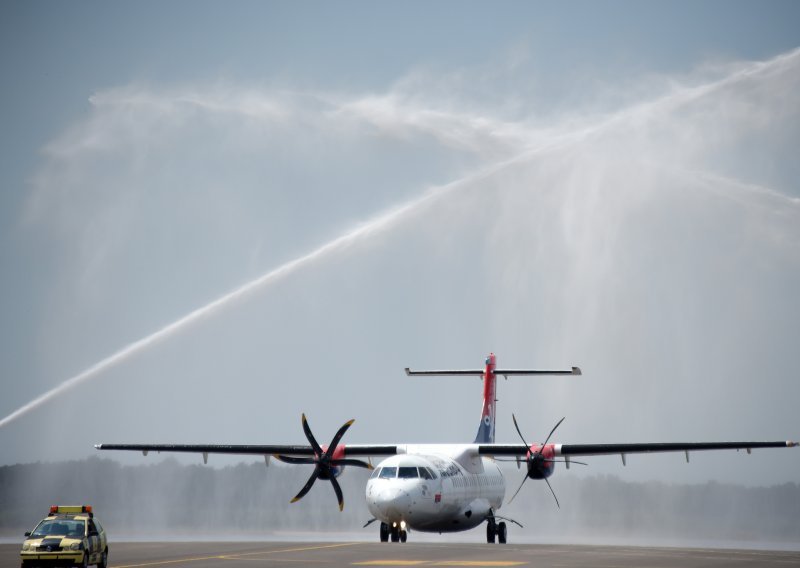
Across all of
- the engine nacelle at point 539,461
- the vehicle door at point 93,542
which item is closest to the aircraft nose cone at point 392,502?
the engine nacelle at point 539,461

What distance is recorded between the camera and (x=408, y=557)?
26094 mm

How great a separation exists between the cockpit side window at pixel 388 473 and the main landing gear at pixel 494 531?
26.7ft

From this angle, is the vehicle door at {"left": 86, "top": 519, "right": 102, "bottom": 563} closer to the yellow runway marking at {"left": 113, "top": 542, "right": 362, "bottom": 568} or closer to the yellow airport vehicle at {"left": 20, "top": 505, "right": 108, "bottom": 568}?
the yellow airport vehicle at {"left": 20, "top": 505, "right": 108, "bottom": 568}

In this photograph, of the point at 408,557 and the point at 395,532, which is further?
the point at 395,532

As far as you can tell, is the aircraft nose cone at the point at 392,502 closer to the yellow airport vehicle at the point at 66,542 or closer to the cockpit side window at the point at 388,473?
the cockpit side window at the point at 388,473

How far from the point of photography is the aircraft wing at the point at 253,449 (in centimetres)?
4238

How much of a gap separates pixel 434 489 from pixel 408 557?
983cm

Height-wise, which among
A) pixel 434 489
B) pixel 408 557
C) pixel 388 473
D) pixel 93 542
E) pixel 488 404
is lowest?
pixel 408 557

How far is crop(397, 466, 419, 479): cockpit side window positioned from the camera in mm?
34969

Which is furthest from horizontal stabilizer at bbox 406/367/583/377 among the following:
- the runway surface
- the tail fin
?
the runway surface

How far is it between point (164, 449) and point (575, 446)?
53.6 feet

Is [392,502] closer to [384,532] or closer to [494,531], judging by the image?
[384,532]

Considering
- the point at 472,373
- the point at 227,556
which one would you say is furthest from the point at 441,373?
the point at 227,556

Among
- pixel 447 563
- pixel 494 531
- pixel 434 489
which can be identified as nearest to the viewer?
pixel 447 563
